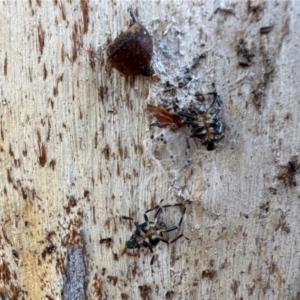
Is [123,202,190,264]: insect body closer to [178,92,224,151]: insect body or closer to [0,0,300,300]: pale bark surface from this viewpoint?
[0,0,300,300]: pale bark surface

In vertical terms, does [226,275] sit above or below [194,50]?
below

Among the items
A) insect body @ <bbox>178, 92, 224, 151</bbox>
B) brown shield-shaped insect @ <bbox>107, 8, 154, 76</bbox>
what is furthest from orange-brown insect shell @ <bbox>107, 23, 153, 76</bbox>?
insect body @ <bbox>178, 92, 224, 151</bbox>

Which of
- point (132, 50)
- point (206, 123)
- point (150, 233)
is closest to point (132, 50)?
point (132, 50)

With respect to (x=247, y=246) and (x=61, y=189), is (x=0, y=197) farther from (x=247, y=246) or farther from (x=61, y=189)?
(x=247, y=246)

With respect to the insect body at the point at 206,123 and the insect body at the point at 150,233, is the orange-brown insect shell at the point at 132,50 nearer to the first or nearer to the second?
the insect body at the point at 206,123

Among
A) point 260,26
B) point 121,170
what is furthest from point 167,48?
point 121,170

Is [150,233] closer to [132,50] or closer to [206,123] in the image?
[206,123]
